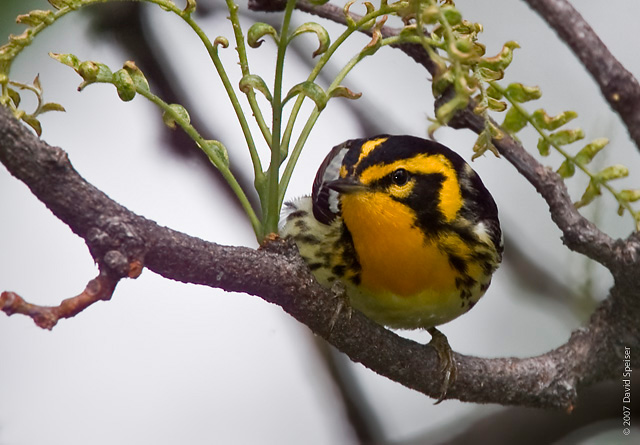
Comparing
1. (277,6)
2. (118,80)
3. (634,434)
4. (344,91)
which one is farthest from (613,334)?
(118,80)

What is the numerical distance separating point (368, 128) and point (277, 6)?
72cm

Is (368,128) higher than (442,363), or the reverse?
(368,128)

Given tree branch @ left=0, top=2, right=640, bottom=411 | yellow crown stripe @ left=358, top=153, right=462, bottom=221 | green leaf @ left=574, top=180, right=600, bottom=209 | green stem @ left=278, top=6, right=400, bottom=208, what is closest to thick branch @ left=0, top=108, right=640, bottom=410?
tree branch @ left=0, top=2, right=640, bottom=411

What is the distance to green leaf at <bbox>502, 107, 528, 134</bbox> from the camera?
4.34 feet

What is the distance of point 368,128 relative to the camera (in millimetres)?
2510

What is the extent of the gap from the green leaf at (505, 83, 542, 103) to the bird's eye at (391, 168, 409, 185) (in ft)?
1.64

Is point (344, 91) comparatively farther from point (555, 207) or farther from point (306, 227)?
point (306, 227)

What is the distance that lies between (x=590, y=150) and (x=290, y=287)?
1.70 feet

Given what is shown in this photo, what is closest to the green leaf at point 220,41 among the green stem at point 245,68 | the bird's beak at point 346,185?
the green stem at point 245,68

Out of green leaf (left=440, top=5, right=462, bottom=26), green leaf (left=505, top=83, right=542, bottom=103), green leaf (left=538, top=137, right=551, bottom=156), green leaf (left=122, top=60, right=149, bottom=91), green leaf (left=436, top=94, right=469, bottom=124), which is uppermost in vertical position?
green leaf (left=122, top=60, right=149, bottom=91)

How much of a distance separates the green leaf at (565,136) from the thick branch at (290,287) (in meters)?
0.43

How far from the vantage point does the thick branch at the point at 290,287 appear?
0.95 meters

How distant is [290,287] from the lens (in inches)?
48.9

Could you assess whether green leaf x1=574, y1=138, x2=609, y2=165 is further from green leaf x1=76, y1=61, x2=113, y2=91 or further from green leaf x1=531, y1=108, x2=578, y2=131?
green leaf x1=76, y1=61, x2=113, y2=91
